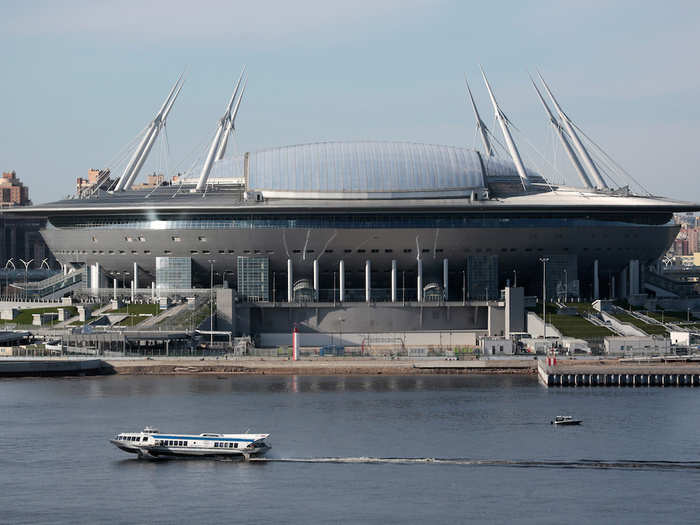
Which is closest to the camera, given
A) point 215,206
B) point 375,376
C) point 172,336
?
point 375,376

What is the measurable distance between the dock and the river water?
3.97m

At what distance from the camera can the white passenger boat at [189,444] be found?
2928 inches

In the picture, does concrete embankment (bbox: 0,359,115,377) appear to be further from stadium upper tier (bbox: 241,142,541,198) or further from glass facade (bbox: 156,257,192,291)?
stadium upper tier (bbox: 241,142,541,198)

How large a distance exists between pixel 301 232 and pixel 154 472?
7177 cm

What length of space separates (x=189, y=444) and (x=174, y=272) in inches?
2796

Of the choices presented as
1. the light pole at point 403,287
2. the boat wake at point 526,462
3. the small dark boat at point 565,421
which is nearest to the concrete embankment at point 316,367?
the light pole at point 403,287

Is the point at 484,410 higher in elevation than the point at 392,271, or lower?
lower

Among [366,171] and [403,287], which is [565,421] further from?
[366,171]

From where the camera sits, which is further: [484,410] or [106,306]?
[106,306]

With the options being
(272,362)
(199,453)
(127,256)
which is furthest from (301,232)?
(199,453)

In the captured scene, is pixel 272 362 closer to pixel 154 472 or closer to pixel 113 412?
pixel 113 412

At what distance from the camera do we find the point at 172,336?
122 m

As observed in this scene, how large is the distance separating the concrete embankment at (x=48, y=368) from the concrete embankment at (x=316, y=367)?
8.14 ft

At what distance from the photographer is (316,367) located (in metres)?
115
